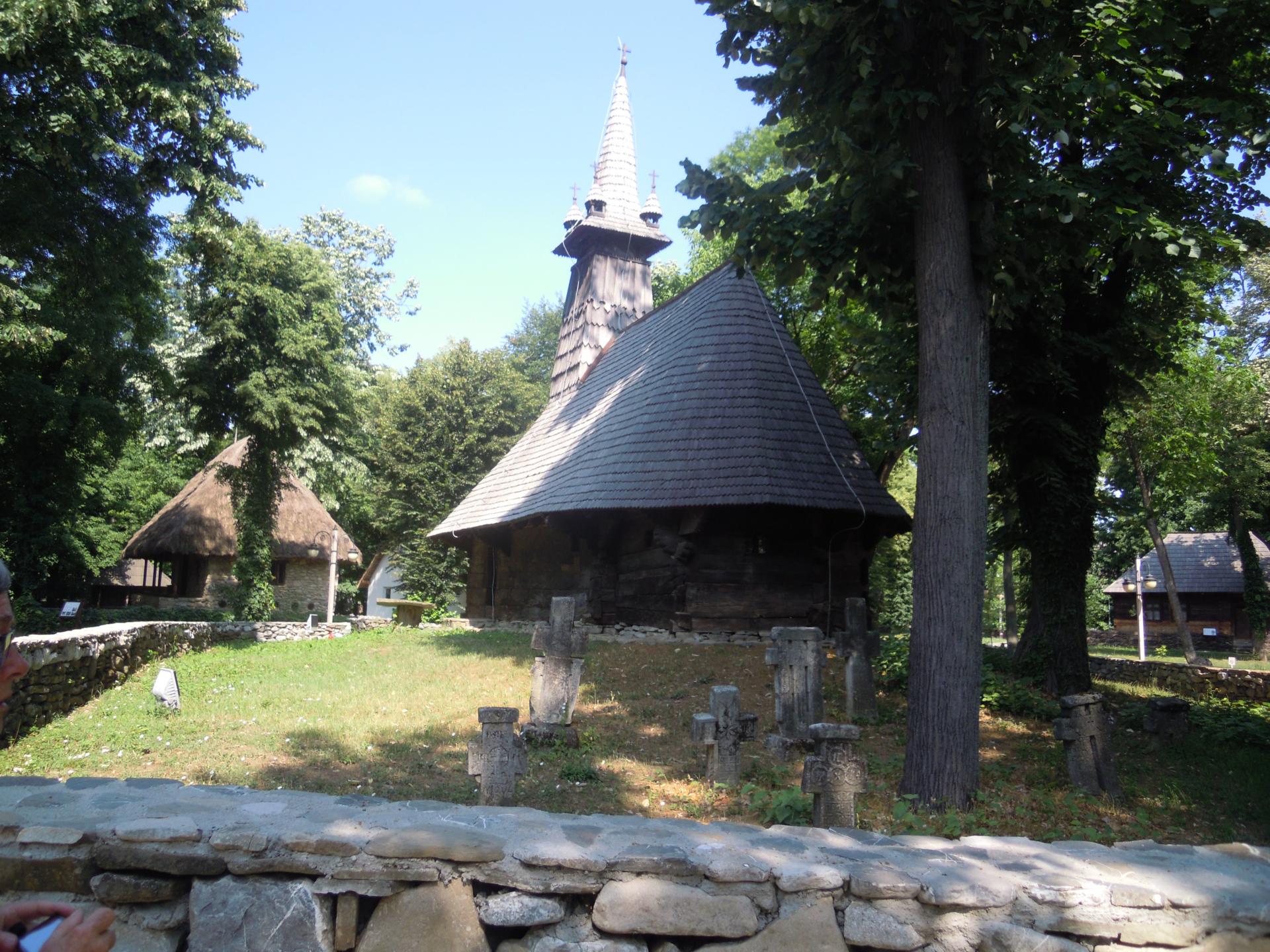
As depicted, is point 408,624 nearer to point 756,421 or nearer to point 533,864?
point 756,421

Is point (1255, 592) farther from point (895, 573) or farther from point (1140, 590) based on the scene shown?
point (895, 573)

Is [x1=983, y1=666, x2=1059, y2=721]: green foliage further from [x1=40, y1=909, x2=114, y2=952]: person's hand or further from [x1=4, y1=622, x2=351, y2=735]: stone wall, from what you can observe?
[x1=4, y1=622, x2=351, y2=735]: stone wall

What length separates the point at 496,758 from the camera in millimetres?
5859

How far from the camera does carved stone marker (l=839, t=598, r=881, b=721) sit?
31.4 feet

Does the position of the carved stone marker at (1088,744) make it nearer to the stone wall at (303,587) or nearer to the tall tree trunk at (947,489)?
the tall tree trunk at (947,489)

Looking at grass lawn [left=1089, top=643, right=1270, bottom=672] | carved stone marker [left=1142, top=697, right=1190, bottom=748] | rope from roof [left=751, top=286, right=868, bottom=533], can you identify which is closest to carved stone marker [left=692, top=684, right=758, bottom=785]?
carved stone marker [left=1142, top=697, right=1190, bottom=748]

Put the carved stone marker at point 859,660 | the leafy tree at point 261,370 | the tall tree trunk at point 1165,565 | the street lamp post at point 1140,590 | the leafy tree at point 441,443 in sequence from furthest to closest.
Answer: the leafy tree at point 441,443 < the street lamp post at point 1140,590 < the tall tree trunk at point 1165,565 < the leafy tree at point 261,370 < the carved stone marker at point 859,660

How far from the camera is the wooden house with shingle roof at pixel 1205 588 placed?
115 ft

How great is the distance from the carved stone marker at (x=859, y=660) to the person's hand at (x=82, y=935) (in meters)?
8.62

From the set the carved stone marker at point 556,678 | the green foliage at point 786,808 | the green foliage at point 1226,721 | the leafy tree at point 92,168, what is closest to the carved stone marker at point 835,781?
the green foliage at point 786,808

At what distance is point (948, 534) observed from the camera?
6.66 metres

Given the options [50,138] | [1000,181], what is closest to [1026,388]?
[1000,181]

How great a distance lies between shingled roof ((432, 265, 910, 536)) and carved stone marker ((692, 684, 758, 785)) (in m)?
6.33

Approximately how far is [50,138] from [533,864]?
16138mm
